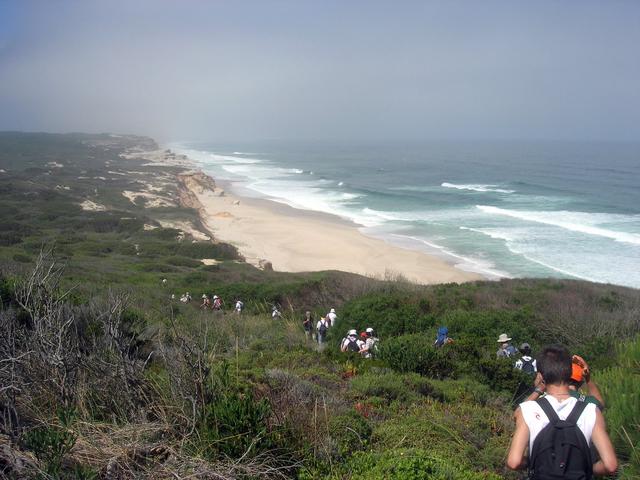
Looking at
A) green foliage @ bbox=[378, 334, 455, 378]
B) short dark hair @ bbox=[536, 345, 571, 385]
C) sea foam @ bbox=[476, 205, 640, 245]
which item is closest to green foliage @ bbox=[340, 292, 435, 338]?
green foliage @ bbox=[378, 334, 455, 378]

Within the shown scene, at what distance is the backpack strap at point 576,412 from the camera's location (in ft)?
8.24

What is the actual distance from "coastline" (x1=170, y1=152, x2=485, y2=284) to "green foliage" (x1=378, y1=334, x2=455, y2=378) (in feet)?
42.1

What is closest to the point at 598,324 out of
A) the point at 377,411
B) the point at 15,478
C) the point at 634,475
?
the point at 377,411

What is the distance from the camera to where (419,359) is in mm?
7504

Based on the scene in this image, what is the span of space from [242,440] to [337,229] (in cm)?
3343

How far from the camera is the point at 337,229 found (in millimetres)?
36750

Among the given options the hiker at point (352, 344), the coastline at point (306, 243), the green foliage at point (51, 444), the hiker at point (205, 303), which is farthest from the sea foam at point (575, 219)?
the green foliage at point (51, 444)

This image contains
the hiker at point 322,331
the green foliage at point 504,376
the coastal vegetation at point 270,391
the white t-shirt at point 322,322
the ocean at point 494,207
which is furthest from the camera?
the ocean at point 494,207

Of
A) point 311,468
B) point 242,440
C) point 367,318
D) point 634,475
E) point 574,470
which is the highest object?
point 574,470

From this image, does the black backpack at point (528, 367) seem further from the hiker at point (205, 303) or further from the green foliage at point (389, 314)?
the hiker at point (205, 303)

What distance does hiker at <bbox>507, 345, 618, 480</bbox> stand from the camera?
245 cm

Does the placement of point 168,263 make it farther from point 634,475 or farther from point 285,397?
point 634,475

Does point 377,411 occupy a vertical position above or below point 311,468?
below

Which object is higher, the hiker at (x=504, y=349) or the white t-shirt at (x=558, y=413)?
the white t-shirt at (x=558, y=413)
